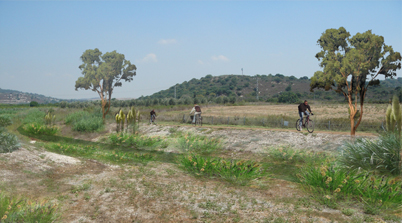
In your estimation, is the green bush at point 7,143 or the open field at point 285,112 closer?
the green bush at point 7,143

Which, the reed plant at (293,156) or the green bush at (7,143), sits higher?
the green bush at (7,143)

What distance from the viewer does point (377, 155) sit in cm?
846

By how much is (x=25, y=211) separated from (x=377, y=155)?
32.1 ft

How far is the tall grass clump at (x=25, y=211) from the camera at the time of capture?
5234 millimetres

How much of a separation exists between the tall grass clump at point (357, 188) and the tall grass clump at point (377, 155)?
0.60 m

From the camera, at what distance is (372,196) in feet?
21.5

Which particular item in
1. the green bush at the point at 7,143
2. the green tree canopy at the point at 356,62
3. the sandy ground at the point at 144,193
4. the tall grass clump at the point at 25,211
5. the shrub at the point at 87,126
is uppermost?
the green tree canopy at the point at 356,62

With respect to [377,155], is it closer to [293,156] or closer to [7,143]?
[293,156]

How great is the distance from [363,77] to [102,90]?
22277 millimetres

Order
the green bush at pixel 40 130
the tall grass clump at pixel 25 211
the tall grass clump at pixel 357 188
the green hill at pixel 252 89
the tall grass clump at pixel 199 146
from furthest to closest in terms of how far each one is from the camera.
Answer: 1. the green hill at pixel 252 89
2. the green bush at pixel 40 130
3. the tall grass clump at pixel 199 146
4. the tall grass clump at pixel 357 188
5. the tall grass clump at pixel 25 211

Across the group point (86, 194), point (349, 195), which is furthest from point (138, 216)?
point (349, 195)

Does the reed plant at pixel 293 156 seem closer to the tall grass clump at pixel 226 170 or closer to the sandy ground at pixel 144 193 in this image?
the tall grass clump at pixel 226 170

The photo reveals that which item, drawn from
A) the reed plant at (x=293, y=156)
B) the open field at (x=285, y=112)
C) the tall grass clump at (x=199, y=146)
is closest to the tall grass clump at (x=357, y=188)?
the reed plant at (x=293, y=156)

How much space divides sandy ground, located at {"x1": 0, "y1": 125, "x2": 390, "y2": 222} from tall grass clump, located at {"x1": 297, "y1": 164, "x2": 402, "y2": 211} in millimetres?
520
